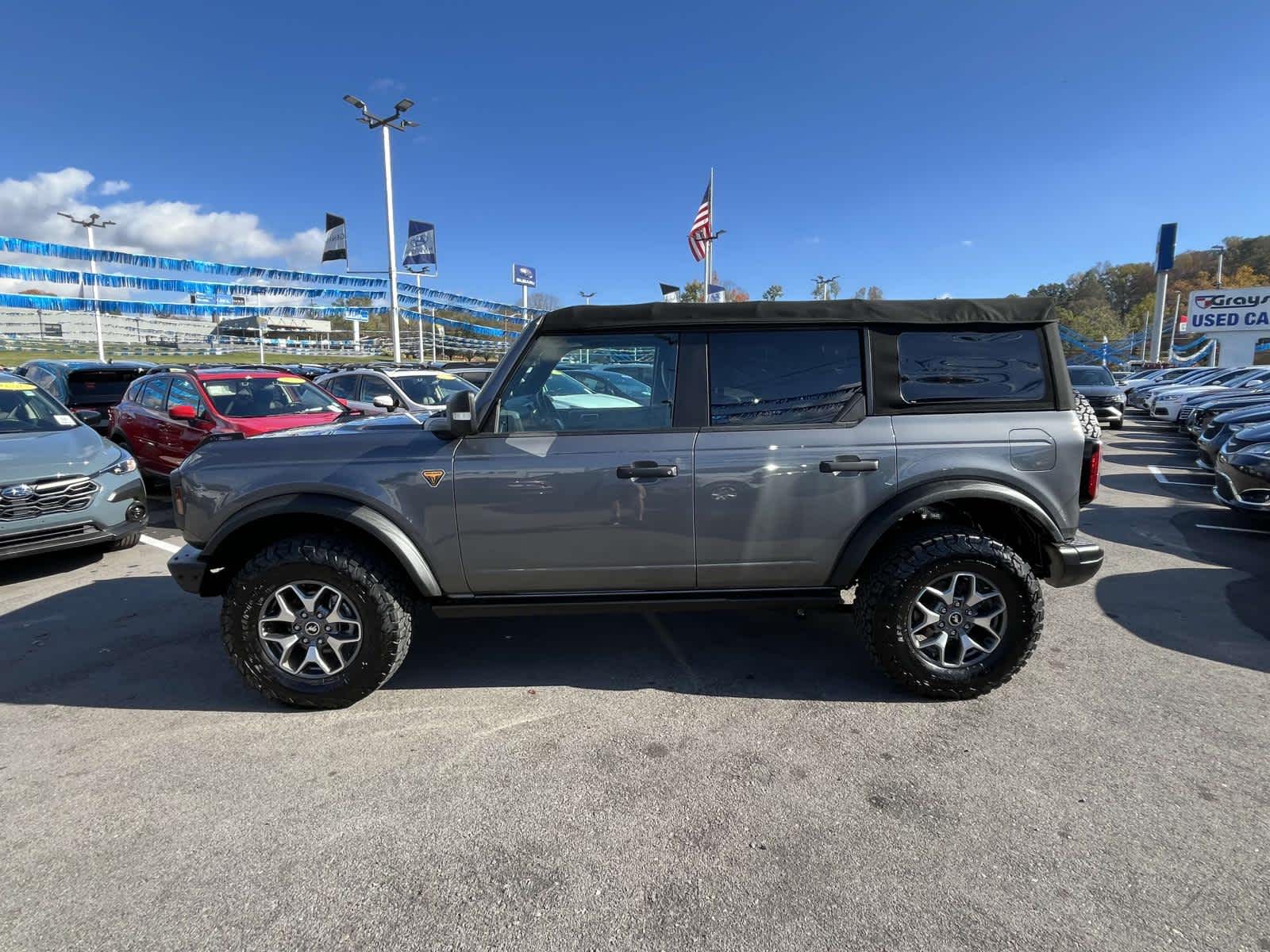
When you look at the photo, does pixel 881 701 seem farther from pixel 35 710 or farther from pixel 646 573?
pixel 35 710

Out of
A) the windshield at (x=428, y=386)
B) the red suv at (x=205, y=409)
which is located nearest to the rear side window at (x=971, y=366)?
the red suv at (x=205, y=409)

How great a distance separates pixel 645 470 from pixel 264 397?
6.78m

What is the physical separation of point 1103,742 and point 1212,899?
0.92 metres

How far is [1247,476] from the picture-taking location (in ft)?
21.3

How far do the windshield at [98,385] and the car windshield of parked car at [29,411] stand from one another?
5644 mm

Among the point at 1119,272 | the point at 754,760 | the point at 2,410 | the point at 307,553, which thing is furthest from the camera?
the point at 1119,272

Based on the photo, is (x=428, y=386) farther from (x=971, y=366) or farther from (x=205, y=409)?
(x=971, y=366)

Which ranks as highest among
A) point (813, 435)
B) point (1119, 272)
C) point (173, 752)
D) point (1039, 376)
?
point (1119, 272)

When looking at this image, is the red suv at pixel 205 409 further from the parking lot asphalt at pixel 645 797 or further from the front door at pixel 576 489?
the front door at pixel 576 489

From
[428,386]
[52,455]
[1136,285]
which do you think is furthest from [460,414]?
[1136,285]

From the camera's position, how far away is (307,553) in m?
3.21

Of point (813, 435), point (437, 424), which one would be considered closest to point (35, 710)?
point (437, 424)

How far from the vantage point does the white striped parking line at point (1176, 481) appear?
9.08m

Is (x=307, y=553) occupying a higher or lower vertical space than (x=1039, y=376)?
lower
